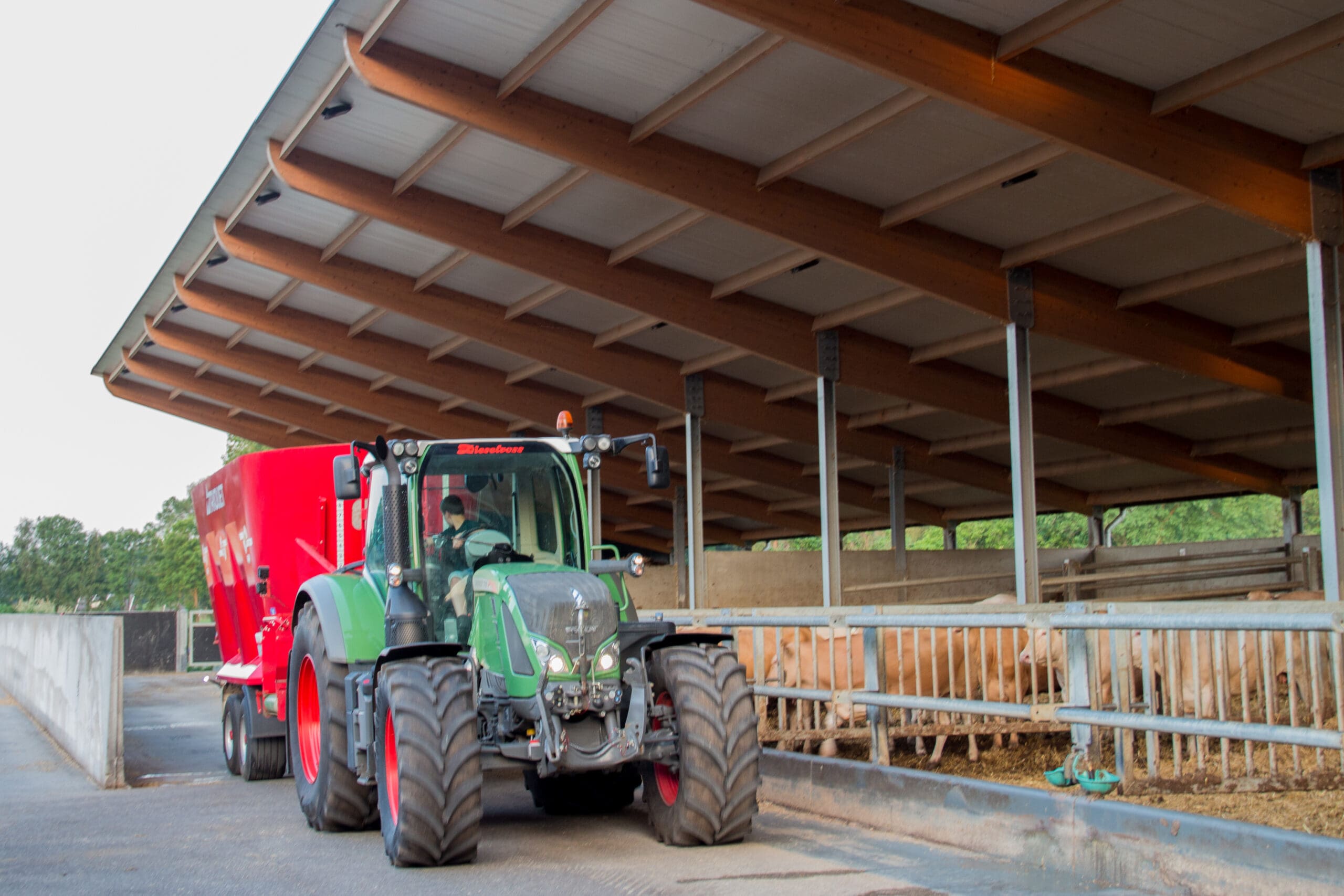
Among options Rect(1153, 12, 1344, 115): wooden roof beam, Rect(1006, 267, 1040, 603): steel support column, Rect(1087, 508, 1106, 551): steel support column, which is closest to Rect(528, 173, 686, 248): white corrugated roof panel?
Rect(1006, 267, 1040, 603): steel support column

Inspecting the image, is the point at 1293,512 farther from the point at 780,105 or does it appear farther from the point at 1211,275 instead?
the point at 780,105

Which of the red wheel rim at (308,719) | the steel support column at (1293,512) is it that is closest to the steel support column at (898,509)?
the steel support column at (1293,512)

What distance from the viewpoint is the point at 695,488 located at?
81.8 ft

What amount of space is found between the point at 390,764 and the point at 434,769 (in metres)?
0.67

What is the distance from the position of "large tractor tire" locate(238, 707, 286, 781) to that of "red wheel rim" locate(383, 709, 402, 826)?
498cm

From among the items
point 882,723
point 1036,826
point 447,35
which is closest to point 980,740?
point 882,723

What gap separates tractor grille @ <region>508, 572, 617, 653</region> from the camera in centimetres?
761

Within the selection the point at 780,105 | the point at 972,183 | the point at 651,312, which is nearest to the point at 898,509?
the point at 651,312

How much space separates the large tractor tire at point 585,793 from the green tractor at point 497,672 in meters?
0.01

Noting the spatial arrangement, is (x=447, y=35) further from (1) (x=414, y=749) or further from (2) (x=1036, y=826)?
(2) (x=1036, y=826)

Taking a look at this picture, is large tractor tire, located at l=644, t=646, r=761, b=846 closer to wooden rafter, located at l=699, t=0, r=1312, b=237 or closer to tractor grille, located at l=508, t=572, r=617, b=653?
tractor grille, located at l=508, t=572, r=617, b=653

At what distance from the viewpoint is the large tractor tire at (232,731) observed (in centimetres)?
1297

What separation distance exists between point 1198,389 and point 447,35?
15122 millimetres

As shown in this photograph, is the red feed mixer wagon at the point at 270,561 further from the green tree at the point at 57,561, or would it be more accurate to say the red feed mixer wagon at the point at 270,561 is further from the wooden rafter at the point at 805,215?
the green tree at the point at 57,561
